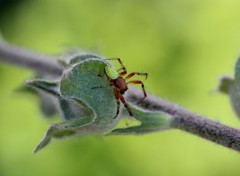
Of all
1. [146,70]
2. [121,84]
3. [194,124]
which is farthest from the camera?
[146,70]

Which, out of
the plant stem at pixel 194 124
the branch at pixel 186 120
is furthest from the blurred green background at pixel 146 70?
the plant stem at pixel 194 124

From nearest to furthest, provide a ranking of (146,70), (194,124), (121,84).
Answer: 1. (194,124)
2. (121,84)
3. (146,70)

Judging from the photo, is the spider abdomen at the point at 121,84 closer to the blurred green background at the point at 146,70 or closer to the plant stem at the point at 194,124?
the plant stem at the point at 194,124

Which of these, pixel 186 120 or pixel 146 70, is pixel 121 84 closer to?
pixel 186 120

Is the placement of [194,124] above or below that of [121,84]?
below

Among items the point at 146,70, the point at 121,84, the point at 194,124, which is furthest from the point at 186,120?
the point at 146,70

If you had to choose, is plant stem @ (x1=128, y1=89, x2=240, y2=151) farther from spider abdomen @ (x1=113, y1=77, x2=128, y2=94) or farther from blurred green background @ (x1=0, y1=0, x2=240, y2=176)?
blurred green background @ (x1=0, y1=0, x2=240, y2=176)

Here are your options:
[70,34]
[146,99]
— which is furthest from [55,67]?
[70,34]

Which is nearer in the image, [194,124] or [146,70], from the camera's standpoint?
[194,124]

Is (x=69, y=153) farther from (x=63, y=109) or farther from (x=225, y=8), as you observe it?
(x=63, y=109)
